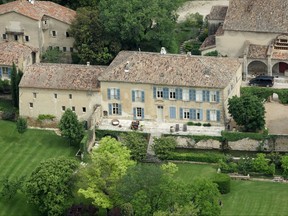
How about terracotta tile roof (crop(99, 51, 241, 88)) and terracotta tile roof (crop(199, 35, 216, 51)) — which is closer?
terracotta tile roof (crop(99, 51, 241, 88))

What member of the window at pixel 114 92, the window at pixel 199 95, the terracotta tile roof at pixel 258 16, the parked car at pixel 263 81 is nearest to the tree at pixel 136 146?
the window at pixel 114 92

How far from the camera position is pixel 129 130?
117188 mm

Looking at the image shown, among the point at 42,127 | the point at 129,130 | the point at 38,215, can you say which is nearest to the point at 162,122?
the point at 129,130

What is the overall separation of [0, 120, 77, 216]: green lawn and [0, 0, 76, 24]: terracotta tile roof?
16330mm

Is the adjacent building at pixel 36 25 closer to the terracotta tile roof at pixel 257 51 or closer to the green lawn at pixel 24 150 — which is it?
the green lawn at pixel 24 150

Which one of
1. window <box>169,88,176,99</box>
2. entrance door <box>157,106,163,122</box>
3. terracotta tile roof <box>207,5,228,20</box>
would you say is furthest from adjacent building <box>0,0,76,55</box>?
window <box>169,88,176,99</box>

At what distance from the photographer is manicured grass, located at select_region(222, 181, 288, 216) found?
10325 centimetres

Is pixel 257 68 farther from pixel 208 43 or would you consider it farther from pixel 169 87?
pixel 169 87

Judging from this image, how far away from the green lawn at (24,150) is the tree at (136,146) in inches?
255

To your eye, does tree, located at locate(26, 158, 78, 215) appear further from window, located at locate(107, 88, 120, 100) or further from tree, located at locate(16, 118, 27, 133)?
window, located at locate(107, 88, 120, 100)

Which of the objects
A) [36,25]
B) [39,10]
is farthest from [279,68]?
[39,10]

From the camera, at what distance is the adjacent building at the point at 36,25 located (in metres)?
132

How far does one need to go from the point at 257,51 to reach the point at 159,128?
61.5 ft

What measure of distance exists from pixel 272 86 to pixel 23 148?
97.4 ft
